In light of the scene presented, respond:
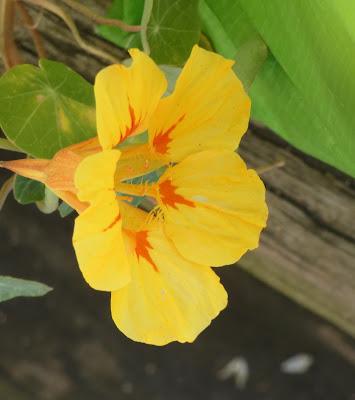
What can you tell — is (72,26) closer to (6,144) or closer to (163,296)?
(6,144)

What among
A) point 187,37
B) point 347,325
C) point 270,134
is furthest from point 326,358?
point 187,37

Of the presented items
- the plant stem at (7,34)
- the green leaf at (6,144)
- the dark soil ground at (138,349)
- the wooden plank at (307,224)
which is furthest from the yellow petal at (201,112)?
the dark soil ground at (138,349)

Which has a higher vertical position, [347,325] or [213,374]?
[347,325]

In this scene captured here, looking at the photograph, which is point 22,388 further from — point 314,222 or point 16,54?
point 16,54

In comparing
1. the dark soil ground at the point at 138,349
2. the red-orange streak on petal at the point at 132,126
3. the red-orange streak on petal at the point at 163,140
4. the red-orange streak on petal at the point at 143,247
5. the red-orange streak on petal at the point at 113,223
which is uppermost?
the red-orange streak on petal at the point at 132,126

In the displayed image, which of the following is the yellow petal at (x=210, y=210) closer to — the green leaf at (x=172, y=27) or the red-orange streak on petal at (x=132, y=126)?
the red-orange streak on petal at (x=132, y=126)
